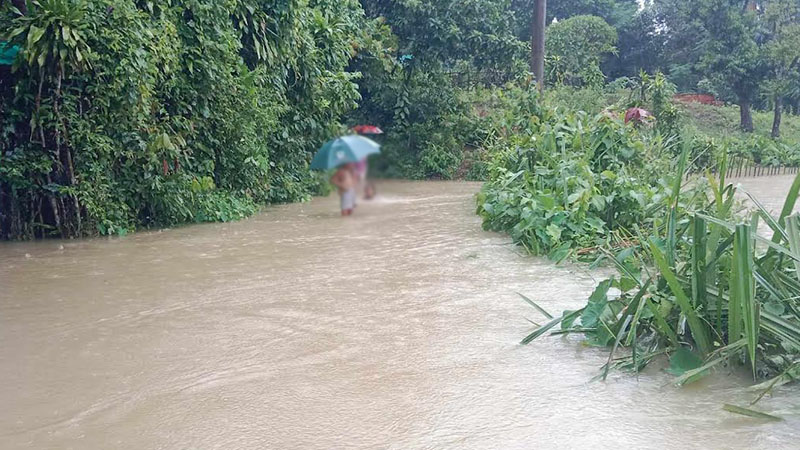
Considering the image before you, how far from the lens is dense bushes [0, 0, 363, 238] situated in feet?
23.6

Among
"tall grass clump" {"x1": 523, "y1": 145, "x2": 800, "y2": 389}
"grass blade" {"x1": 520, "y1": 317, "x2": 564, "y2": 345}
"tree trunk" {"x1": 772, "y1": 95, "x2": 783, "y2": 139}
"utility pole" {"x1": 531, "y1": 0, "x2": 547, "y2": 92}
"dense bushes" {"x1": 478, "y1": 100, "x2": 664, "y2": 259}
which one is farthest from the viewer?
"tree trunk" {"x1": 772, "y1": 95, "x2": 783, "y2": 139}

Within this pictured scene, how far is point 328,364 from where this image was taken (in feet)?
12.2

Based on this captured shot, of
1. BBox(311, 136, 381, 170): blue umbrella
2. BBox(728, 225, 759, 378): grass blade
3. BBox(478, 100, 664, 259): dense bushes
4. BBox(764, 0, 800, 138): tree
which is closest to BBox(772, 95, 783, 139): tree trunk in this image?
BBox(764, 0, 800, 138): tree

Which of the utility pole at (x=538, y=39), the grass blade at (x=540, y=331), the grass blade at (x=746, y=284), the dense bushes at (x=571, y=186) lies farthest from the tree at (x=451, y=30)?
the grass blade at (x=746, y=284)

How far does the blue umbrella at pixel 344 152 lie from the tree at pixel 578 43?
73.6 ft

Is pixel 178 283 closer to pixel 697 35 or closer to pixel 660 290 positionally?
Result: pixel 660 290

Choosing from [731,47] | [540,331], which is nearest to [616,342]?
[540,331]

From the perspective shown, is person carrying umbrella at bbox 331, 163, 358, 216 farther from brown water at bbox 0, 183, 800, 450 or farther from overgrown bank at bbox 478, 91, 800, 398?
overgrown bank at bbox 478, 91, 800, 398

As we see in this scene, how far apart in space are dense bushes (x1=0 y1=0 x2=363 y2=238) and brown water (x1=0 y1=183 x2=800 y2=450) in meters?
1.56

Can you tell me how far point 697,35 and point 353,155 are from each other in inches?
1105

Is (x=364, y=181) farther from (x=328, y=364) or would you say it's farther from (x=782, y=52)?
(x=782, y=52)

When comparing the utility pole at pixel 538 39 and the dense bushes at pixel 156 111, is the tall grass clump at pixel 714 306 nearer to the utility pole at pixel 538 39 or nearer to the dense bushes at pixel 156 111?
the dense bushes at pixel 156 111

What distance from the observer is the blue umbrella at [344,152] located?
1.58 m

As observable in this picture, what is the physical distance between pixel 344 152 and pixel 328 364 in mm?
2287
